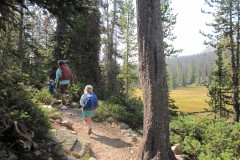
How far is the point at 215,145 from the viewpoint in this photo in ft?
22.6

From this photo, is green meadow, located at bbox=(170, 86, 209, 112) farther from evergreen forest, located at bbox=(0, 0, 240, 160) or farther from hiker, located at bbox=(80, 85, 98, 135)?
hiker, located at bbox=(80, 85, 98, 135)

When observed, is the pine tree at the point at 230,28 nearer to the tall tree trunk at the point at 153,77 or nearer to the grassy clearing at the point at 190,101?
the tall tree trunk at the point at 153,77

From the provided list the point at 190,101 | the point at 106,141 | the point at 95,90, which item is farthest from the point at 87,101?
the point at 190,101

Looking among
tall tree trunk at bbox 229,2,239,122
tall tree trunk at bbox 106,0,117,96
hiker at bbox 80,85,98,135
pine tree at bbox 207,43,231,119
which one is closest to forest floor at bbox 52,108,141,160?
hiker at bbox 80,85,98,135

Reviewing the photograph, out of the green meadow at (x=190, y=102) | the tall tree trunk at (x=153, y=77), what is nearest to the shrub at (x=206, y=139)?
the tall tree trunk at (x=153, y=77)

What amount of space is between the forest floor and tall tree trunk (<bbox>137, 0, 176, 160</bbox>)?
1367mm

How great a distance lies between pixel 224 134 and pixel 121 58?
2222cm

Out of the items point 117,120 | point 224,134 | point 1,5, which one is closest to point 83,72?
point 117,120

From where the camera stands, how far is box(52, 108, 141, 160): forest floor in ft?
24.1

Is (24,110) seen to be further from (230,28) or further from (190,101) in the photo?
(190,101)

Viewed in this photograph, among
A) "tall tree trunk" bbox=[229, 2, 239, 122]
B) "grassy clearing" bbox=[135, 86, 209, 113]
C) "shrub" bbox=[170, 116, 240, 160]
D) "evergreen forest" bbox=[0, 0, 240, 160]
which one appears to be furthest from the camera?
"grassy clearing" bbox=[135, 86, 209, 113]

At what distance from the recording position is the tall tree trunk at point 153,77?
5926 millimetres

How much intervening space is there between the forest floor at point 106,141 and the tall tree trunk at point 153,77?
53.8 inches

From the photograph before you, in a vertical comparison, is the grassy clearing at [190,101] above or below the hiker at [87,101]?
below
